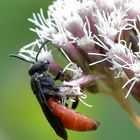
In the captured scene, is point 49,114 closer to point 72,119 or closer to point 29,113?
point 72,119

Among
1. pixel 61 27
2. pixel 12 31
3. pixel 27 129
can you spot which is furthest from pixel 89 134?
pixel 12 31

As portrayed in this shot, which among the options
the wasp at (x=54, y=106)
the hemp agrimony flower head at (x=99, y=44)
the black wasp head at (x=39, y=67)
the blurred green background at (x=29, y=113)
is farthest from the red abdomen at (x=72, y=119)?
the blurred green background at (x=29, y=113)

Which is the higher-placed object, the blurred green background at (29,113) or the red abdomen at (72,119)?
the red abdomen at (72,119)

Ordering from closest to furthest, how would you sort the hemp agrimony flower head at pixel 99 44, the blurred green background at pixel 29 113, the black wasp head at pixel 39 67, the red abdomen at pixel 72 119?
the red abdomen at pixel 72 119 → the hemp agrimony flower head at pixel 99 44 → the black wasp head at pixel 39 67 → the blurred green background at pixel 29 113

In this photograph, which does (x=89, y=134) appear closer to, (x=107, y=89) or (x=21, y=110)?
(x=21, y=110)

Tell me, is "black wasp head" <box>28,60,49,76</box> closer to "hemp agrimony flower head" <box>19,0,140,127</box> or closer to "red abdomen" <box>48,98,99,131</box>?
"hemp agrimony flower head" <box>19,0,140,127</box>

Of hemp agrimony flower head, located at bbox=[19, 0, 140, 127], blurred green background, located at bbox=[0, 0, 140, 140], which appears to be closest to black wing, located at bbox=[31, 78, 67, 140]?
hemp agrimony flower head, located at bbox=[19, 0, 140, 127]

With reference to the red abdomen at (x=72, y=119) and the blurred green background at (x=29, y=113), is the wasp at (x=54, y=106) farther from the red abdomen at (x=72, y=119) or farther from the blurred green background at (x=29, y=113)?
the blurred green background at (x=29, y=113)
